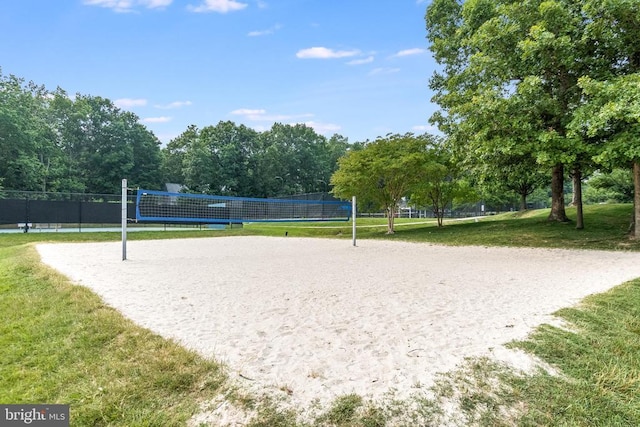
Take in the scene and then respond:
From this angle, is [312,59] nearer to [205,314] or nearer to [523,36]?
[523,36]

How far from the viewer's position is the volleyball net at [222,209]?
12236 millimetres

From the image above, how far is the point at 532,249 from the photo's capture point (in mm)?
9406

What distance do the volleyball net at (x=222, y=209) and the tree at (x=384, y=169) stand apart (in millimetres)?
3060

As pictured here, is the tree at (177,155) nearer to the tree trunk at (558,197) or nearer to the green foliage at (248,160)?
the green foliage at (248,160)

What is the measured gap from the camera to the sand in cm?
239

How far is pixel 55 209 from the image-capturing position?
16.7m

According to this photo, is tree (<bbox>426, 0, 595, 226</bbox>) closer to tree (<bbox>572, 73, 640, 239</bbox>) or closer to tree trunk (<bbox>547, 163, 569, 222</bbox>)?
tree (<bbox>572, 73, 640, 239</bbox>)

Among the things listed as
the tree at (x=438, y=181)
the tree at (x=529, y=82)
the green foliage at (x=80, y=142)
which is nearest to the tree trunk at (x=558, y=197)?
the tree at (x=438, y=181)

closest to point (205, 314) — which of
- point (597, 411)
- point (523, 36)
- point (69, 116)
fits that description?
point (597, 411)

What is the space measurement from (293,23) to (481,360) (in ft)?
40.7

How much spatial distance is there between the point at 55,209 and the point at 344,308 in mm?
18478

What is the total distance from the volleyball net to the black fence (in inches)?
78.2

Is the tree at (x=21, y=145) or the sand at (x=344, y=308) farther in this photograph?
the tree at (x=21, y=145)

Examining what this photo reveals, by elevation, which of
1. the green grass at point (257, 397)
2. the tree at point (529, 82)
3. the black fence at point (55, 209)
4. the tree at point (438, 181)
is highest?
the tree at point (529, 82)
